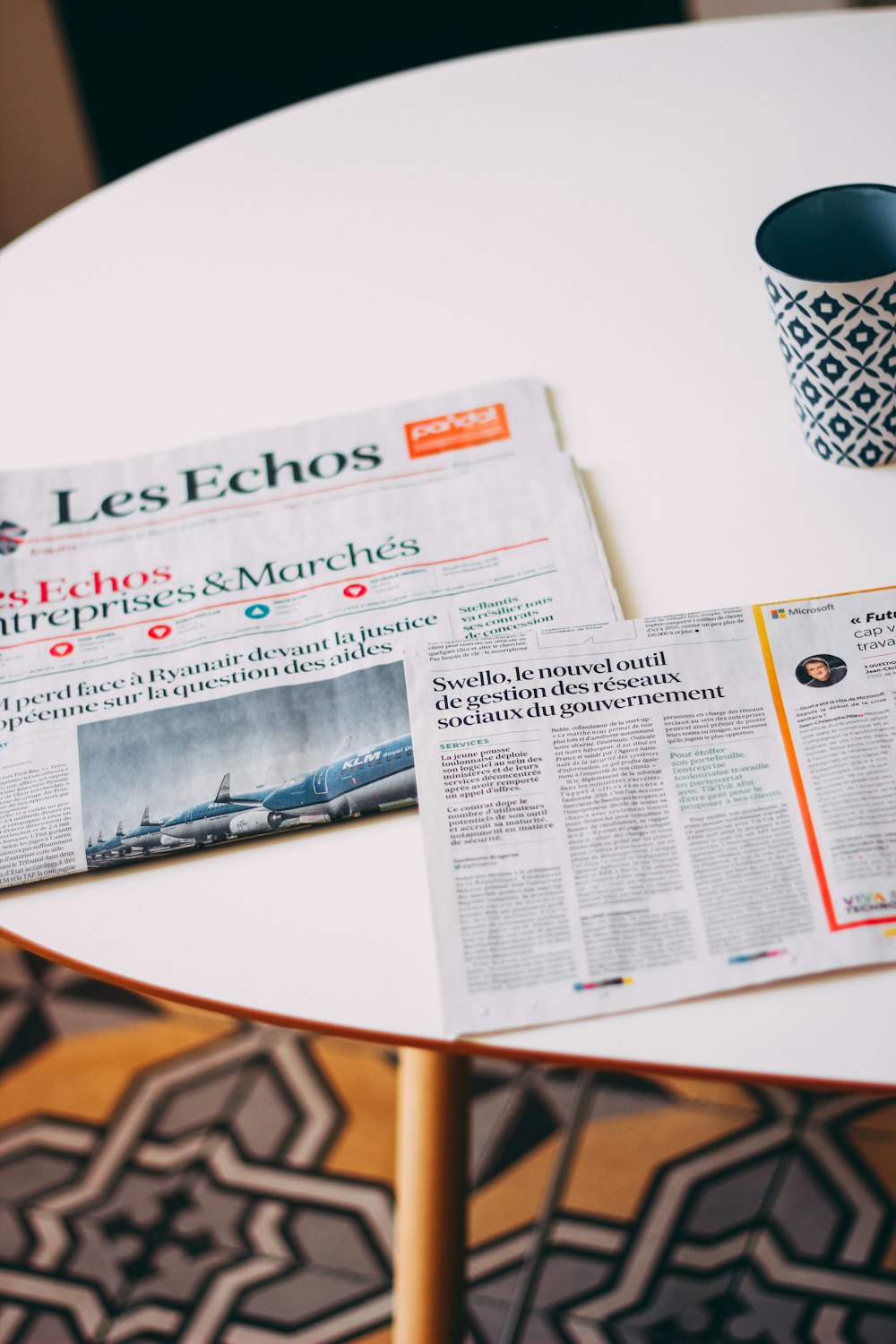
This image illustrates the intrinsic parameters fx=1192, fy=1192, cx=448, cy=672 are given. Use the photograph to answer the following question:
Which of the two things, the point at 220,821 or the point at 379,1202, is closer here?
the point at 220,821

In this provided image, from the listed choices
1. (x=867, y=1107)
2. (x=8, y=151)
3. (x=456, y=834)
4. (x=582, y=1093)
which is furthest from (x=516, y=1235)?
(x=8, y=151)

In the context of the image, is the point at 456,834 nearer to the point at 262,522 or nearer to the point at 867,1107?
the point at 262,522

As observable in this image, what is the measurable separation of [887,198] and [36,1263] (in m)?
1.06

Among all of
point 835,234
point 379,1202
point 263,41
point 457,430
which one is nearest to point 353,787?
point 457,430

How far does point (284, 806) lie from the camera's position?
1.65 ft

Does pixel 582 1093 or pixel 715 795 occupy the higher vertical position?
pixel 715 795

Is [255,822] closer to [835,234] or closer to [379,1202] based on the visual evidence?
[835,234]

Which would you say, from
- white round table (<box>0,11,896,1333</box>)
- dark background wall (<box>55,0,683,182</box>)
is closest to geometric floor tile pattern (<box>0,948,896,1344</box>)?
white round table (<box>0,11,896,1333</box>)

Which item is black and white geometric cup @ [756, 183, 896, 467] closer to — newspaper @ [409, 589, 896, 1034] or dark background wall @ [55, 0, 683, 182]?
newspaper @ [409, 589, 896, 1034]

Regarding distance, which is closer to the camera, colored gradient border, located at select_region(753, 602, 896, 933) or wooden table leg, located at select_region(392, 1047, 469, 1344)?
colored gradient border, located at select_region(753, 602, 896, 933)

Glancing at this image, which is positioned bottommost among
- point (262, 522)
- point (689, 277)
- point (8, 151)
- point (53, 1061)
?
point (53, 1061)

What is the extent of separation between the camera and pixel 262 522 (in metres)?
0.63

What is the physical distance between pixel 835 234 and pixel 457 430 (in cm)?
22

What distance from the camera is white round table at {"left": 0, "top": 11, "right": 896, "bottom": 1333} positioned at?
453mm
